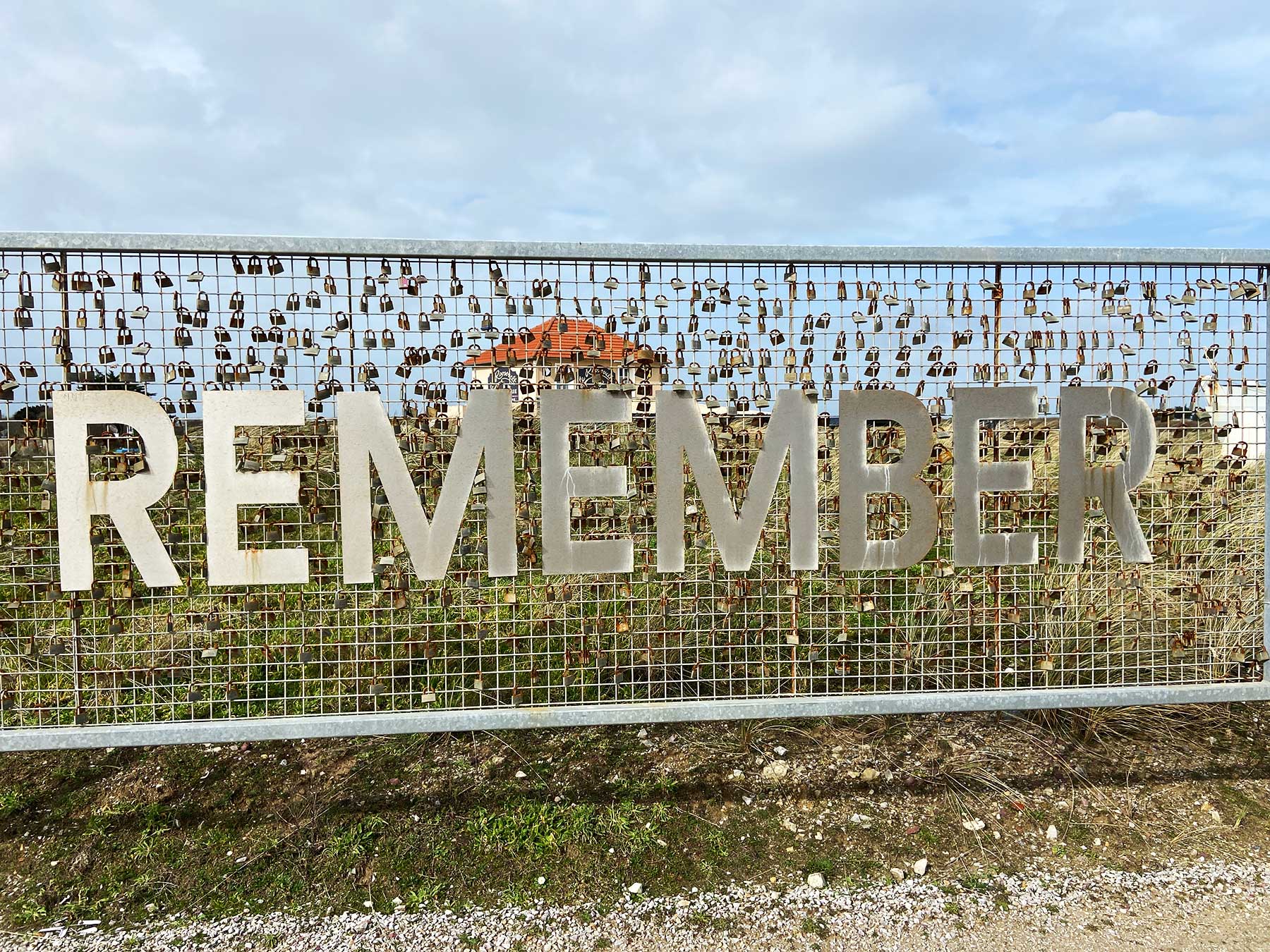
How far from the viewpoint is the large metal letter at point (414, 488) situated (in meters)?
2.54

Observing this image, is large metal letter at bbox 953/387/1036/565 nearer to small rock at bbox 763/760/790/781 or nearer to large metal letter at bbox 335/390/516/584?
small rock at bbox 763/760/790/781

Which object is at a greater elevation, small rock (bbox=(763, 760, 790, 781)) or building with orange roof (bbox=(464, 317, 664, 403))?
building with orange roof (bbox=(464, 317, 664, 403))

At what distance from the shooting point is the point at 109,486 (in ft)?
8.20

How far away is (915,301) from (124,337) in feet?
9.25

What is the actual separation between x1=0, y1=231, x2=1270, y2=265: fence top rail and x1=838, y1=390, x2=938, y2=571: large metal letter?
0.51 metres

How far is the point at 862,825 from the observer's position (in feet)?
9.22

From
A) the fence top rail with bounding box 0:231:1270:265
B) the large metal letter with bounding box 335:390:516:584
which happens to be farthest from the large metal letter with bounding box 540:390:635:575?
the fence top rail with bounding box 0:231:1270:265

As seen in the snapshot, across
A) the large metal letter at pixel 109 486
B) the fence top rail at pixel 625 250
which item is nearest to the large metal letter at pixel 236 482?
the large metal letter at pixel 109 486

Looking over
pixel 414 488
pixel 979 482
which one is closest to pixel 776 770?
pixel 979 482

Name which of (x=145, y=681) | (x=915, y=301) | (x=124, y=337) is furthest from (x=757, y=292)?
(x=145, y=681)

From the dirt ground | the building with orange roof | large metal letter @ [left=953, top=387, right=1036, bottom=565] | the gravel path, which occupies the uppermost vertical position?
the building with orange roof

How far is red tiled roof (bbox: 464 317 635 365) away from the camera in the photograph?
2639 mm

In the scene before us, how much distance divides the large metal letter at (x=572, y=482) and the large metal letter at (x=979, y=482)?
4.07 ft

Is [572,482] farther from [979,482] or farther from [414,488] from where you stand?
[979,482]
